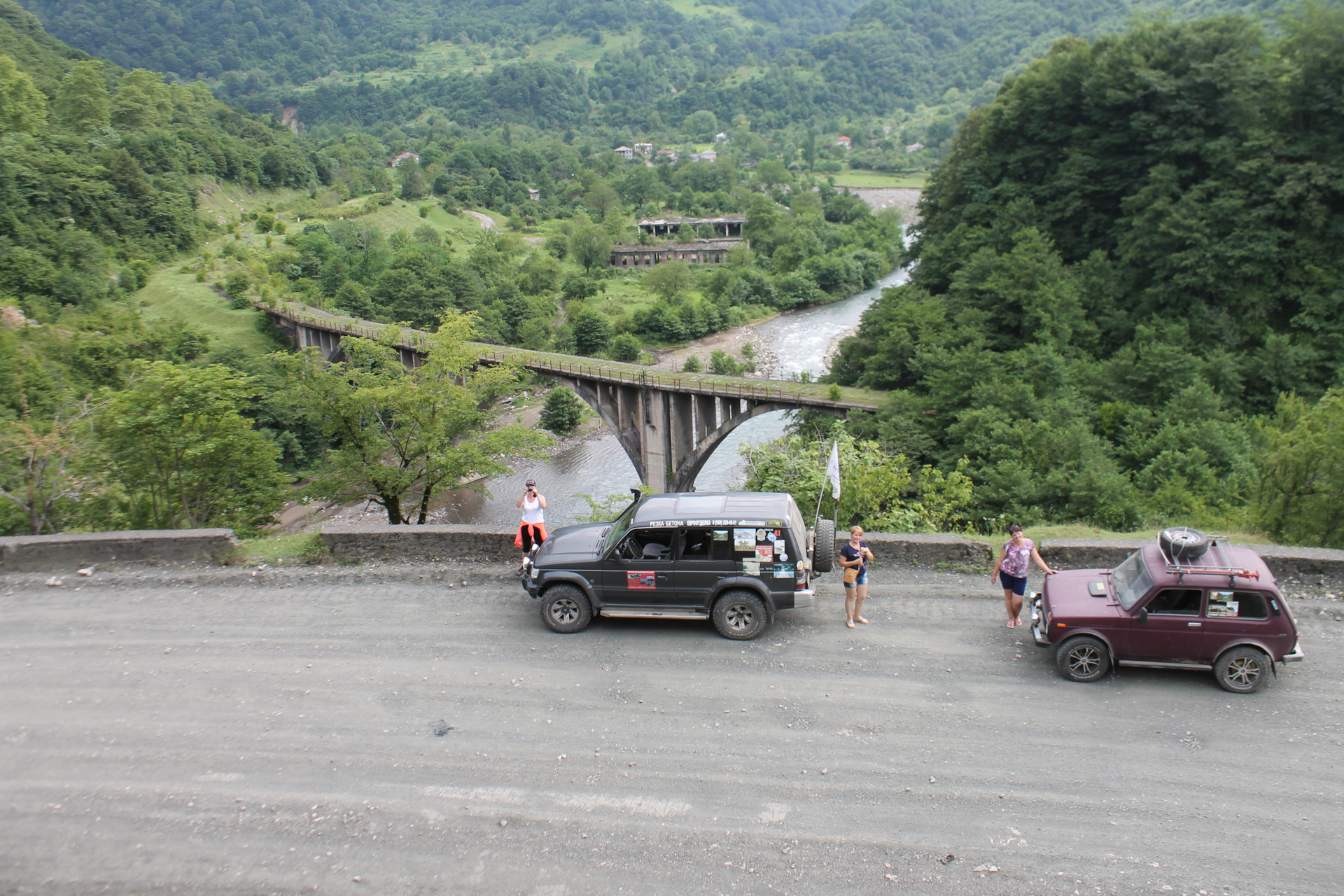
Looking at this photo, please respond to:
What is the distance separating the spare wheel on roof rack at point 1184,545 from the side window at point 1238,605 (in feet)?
1.62

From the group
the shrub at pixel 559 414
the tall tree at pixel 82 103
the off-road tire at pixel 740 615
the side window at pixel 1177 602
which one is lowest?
the off-road tire at pixel 740 615

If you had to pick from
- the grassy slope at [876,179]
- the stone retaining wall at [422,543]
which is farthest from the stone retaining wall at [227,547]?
the grassy slope at [876,179]

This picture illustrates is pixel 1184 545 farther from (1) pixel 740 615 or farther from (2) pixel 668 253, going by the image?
(2) pixel 668 253

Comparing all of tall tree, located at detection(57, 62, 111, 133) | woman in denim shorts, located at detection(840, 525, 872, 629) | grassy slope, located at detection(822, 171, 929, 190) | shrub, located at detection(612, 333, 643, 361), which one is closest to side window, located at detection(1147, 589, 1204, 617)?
woman in denim shorts, located at detection(840, 525, 872, 629)

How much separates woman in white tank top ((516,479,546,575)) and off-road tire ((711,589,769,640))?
337 centimetres

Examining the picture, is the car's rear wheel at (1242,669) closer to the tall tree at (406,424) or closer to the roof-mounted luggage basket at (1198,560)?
the roof-mounted luggage basket at (1198,560)

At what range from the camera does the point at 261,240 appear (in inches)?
3780

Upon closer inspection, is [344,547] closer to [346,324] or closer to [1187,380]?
[1187,380]

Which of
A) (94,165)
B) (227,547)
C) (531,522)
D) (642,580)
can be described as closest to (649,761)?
(642,580)

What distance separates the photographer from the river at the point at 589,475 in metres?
50.6

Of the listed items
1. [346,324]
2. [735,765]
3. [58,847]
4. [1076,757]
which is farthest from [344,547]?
[346,324]

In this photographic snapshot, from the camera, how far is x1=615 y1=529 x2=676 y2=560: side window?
445 inches

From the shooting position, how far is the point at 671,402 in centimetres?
4838

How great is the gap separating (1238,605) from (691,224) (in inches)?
5308
